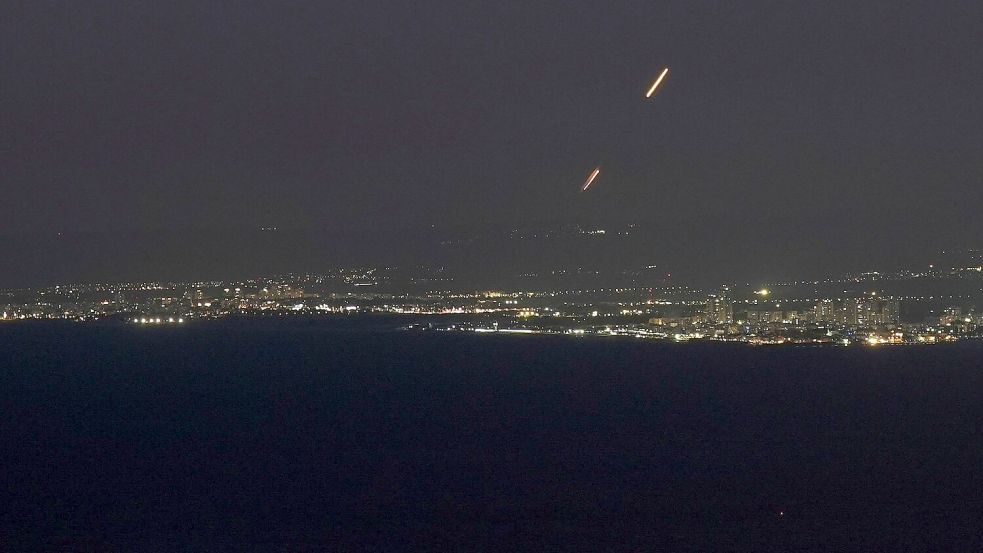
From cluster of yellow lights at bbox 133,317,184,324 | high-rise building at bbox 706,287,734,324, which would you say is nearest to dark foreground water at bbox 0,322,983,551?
high-rise building at bbox 706,287,734,324

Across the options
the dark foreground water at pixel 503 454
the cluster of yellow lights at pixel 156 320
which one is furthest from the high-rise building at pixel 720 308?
the cluster of yellow lights at pixel 156 320

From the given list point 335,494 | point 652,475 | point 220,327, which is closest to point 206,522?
point 335,494

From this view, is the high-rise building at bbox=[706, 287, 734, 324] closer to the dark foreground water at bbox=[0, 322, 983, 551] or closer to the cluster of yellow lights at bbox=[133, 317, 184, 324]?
the dark foreground water at bbox=[0, 322, 983, 551]

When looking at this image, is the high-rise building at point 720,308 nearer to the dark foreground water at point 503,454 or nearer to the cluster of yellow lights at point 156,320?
the dark foreground water at point 503,454

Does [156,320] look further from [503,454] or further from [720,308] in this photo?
[503,454]

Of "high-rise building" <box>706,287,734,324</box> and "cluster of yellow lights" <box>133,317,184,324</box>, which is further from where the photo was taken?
"cluster of yellow lights" <box>133,317,184,324</box>

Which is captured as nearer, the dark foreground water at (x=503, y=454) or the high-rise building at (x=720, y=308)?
the dark foreground water at (x=503, y=454)

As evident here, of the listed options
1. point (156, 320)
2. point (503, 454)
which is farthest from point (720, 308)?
point (156, 320)

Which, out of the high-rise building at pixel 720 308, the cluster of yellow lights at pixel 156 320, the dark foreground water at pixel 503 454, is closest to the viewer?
the dark foreground water at pixel 503 454
